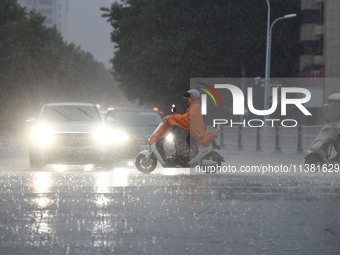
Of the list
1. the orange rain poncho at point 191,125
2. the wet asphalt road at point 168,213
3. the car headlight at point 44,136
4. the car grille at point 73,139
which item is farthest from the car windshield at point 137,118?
the orange rain poncho at point 191,125

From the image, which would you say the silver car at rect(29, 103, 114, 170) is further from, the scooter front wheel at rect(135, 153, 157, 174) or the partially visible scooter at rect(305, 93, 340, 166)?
the partially visible scooter at rect(305, 93, 340, 166)

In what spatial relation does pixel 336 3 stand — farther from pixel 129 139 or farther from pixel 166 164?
pixel 166 164

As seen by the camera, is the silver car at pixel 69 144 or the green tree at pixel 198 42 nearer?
the silver car at pixel 69 144

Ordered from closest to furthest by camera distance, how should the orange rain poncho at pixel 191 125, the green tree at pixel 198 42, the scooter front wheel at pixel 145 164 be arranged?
the orange rain poncho at pixel 191 125, the scooter front wheel at pixel 145 164, the green tree at pixel 198 42

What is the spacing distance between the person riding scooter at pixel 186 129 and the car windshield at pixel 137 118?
256 inches

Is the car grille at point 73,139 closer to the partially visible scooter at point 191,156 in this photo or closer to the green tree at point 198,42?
the partially visible scooter at point 191,156

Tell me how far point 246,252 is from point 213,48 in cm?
5249

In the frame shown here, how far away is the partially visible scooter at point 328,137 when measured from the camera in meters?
15.9

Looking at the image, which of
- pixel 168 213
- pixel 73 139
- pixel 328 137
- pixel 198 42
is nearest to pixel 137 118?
pixel 73 139

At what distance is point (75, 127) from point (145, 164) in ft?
6.70

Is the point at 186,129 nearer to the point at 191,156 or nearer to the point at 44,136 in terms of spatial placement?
the point at 191,156

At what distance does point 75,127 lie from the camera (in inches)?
664

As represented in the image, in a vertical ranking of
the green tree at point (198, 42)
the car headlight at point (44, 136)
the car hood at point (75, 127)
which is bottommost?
Result: the car headlight at point (44, 136)

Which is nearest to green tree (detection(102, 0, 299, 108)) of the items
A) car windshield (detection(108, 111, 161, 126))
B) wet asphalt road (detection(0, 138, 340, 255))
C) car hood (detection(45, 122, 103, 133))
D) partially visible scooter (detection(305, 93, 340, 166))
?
car windshield (detection(108, 111, 161, 126))
